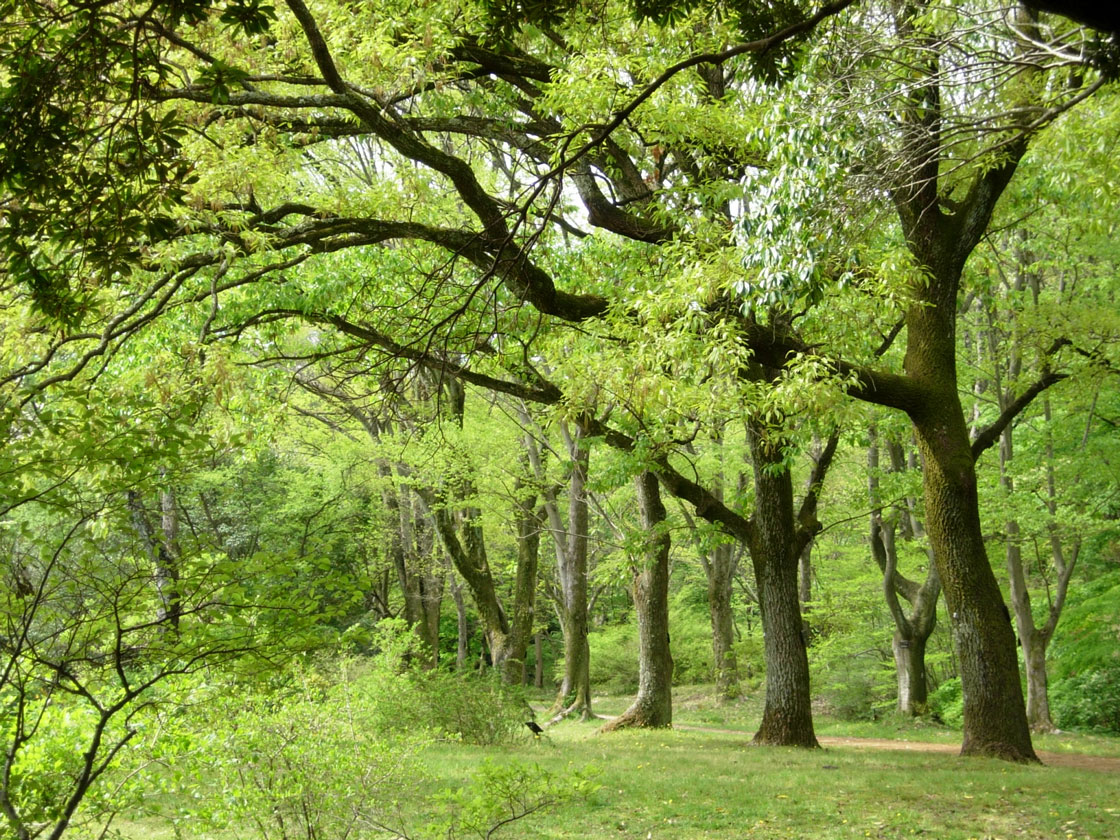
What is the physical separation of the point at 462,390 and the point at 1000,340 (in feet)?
32.2

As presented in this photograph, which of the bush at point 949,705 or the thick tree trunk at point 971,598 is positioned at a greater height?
the thick tree trunk at point 971,598

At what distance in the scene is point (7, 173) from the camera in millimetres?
2742

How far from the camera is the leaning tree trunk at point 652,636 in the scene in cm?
1394

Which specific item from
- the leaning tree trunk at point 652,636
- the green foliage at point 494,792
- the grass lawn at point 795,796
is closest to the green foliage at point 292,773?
the green foliage at point 494,792

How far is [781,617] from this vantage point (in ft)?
37.3

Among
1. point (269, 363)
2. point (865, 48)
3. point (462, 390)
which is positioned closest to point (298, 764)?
point (269, 363)

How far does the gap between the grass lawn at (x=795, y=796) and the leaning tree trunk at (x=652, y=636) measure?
2.48m

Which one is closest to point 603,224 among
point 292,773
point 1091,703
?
point 292,773

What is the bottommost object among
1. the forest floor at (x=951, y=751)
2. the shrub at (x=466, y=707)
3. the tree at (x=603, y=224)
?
the forest floor at (x=951, y=751)

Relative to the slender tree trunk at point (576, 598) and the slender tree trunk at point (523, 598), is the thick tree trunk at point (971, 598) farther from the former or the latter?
the slender tree trunk at point (523, 598)

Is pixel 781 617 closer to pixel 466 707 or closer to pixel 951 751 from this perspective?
pixel 951 751

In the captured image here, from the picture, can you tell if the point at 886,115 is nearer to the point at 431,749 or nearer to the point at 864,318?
the point at 864,318

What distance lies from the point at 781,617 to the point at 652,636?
3.16 m

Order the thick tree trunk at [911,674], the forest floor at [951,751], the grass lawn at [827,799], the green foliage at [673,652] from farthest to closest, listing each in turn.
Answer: the green foliage at [673,652] < the thick tree trunk at [911,674] < the forest floor at [951,751] < the grass lawn at [827,799]
